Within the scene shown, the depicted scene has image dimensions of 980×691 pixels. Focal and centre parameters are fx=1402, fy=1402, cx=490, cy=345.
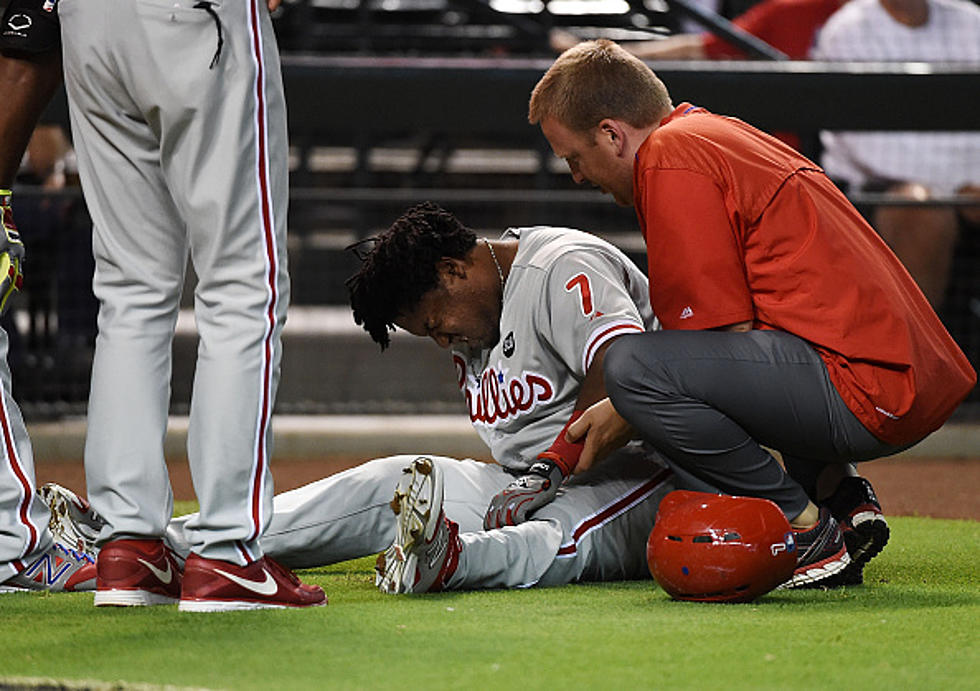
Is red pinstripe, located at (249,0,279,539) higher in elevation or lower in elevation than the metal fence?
higher

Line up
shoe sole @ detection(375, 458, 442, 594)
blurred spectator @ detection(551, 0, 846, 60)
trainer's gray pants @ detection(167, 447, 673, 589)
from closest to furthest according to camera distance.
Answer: shoe sole @ detection(375, 458, 442, 594), trainer's gray pants @ detection(167, 447, 673, 589), blurred spectator @ detection(551, 0, 846, 60)

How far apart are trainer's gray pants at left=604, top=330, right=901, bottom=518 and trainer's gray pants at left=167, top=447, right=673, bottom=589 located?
26 centimetres

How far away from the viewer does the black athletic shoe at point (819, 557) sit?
2734mm

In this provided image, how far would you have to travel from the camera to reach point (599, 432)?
2857 millimetres

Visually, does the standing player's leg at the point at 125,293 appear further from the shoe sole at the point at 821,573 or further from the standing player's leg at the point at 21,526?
the shoe sole at the point at 821,573

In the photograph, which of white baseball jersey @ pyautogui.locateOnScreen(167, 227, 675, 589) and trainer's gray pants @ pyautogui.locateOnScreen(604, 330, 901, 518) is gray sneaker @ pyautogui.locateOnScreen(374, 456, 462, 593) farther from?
trainer's gray pants @ pyautogui.locateOnScreen(604, 330, 901, 518)

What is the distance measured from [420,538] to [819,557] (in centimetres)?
80

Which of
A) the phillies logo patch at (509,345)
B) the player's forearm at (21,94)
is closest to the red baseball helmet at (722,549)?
the phillies logo patch at (509,345)

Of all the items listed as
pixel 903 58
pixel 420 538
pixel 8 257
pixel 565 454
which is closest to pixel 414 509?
pixel 420 538

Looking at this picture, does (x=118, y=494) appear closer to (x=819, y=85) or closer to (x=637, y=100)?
(x=637, y=100)

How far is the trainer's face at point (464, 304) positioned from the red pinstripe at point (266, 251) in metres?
0.79

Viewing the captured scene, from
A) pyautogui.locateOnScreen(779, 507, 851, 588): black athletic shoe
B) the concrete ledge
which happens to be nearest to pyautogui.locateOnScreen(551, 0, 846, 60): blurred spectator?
the concrete ledge

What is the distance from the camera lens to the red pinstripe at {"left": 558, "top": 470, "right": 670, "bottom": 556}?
2875 mm

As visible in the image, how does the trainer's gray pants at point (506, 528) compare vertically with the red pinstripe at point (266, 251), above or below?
below
